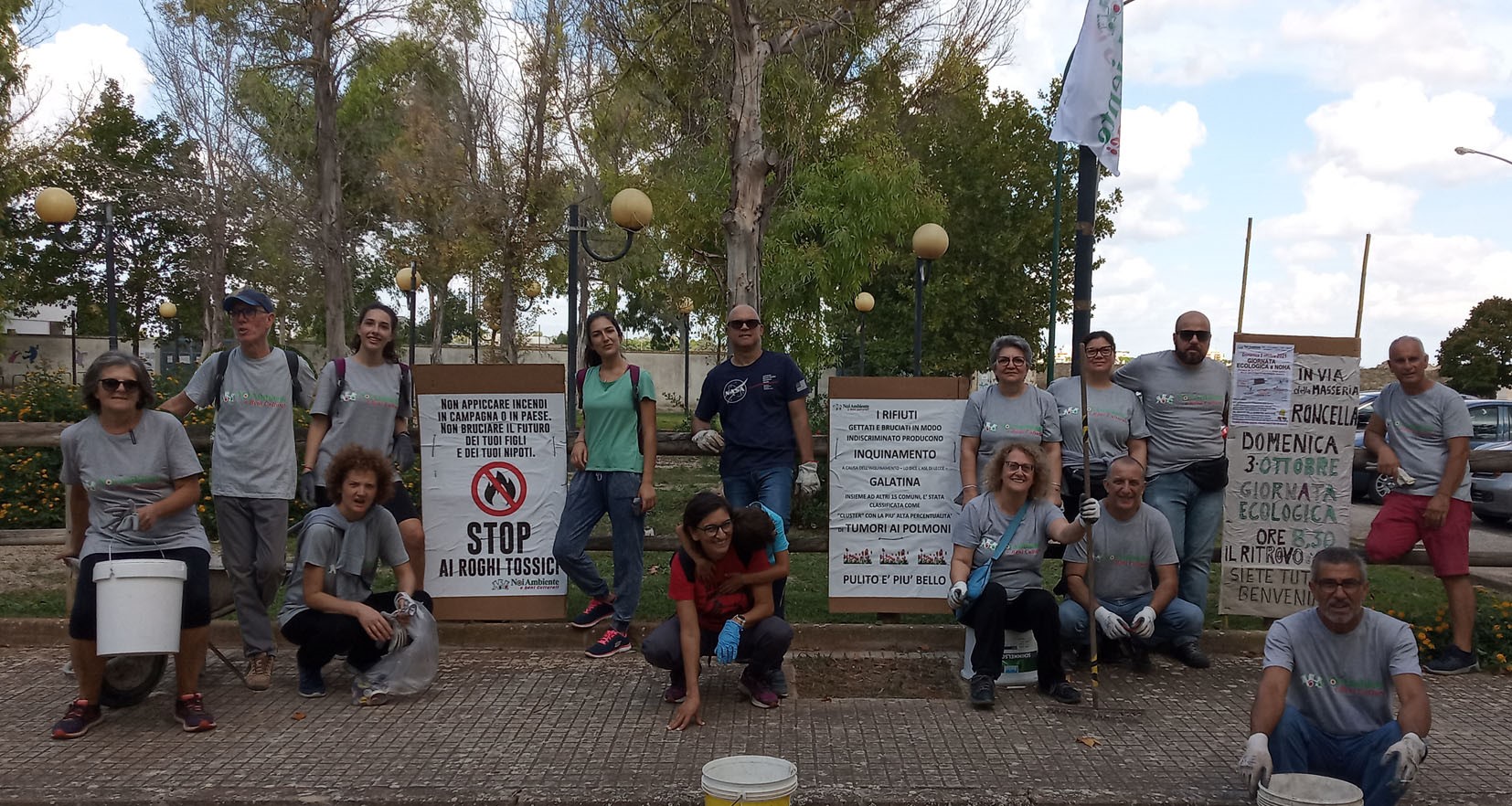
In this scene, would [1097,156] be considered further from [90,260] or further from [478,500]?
[90,260]

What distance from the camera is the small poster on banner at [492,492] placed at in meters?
6.25

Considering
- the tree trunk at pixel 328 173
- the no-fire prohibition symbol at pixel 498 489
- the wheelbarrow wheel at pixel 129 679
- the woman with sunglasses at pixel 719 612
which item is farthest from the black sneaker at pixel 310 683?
the tree trunk at pixel 328 173

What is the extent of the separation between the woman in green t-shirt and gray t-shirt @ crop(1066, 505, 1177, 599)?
2.24 metres

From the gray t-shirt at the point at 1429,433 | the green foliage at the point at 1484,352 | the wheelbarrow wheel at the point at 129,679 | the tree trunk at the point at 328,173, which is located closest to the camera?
the wheelbarrow wheel at the point at 129,679

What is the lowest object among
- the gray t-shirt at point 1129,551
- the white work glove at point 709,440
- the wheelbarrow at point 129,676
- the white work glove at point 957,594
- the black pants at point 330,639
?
the wheelbarrow at point 129,676

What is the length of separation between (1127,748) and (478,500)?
3636 millimetres

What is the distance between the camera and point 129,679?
5039 millimetres

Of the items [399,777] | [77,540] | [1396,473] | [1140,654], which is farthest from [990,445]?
[77,540]

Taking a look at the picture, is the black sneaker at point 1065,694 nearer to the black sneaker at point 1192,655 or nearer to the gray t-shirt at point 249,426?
the black sneaker at point 1192,655

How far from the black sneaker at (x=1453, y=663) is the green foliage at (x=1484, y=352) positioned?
42.5 meters

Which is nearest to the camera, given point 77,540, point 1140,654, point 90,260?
point 77,540

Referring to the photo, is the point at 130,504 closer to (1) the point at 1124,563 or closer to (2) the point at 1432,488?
(1) the point at 1124,563

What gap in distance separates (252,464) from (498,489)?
1.36 metres

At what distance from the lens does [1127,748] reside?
463 cm
